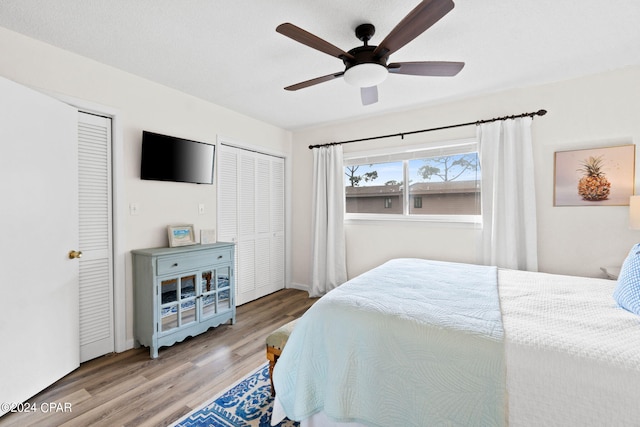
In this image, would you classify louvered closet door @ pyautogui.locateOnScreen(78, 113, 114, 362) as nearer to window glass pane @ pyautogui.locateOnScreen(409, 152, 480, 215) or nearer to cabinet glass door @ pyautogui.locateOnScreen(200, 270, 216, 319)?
cabinet glass door @ pyautogui.locateOnScreen(200, 270, 216, 319)

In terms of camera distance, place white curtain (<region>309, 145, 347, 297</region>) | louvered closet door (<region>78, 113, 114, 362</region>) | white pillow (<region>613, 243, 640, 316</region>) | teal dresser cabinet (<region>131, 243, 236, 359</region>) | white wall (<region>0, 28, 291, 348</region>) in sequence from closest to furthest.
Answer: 1. white pillow (<region>613, 243, 640, 316</region>)
2. white wall (<region>0, 28, 291, 348</region>)
3. louvered closet door (<region>78, 113, 114, 362</region>)
4. teal dresser cabinet (<region>131, 243, 236, 359</region>)
5. white curtain (<region>309, 145, 347, 297</region>)

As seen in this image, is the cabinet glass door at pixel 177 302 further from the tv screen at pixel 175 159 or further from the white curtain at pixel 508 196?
the white curtain at pixel 508 196

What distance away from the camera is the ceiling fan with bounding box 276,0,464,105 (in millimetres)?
1496

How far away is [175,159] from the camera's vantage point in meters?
2.91

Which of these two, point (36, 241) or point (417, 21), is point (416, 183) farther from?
point (36, 241)

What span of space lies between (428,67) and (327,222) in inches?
97.8

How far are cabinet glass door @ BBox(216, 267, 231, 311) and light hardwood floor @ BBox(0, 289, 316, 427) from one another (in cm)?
25

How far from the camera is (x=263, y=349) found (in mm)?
2633

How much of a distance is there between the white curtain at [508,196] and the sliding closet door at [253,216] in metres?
2.68

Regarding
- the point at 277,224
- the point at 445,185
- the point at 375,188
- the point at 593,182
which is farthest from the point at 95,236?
the point at 593,182

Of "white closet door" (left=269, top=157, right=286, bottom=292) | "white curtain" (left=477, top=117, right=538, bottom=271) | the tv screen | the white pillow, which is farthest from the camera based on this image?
"white closet door" (left=269, top=157, right=286, bottom=292)

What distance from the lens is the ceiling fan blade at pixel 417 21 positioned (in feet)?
4.39

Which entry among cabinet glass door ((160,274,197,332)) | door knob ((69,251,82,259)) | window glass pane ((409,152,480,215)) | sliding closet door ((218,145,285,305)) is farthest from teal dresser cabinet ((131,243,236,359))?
window glass pane ((409,152,480,215))

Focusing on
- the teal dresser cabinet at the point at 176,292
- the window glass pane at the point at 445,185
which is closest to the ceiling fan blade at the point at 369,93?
the window glass pane at the point at 445,185
